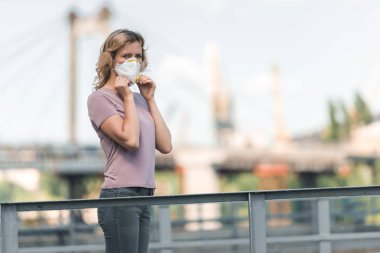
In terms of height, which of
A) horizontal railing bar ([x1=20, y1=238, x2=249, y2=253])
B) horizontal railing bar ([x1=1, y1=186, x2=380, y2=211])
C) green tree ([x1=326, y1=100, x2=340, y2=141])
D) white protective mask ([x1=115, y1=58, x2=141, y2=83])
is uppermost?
green tree ([x1=326, y1=100, x2=340, y2=141])

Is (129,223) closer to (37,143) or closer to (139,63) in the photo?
(139,63)

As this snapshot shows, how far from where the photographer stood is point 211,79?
11094 centimetres

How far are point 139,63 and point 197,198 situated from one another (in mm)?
788

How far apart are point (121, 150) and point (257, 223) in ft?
2.87

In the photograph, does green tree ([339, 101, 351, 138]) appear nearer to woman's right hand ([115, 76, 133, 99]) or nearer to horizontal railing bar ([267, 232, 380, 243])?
horizontal railing bar ([267, 232, 380, 243])

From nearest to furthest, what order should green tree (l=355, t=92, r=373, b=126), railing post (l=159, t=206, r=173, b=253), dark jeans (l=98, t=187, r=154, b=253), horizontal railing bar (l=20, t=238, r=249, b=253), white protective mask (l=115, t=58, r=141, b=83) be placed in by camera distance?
dark jeans (l=98, t=187, r=154, b=253) → white protective mask (l=115, t=58, r=141, b=83) → horizontal railing bar (l=20, t=238, r=249, b=253) → railing post (l=159, t=206, r=173, b=253) → green tree (l=355, t=92, r=373, b=126)

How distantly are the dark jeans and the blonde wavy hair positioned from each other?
0.60m

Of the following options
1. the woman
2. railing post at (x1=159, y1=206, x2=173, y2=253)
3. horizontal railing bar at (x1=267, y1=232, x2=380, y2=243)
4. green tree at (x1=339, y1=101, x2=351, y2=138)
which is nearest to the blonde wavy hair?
the woman

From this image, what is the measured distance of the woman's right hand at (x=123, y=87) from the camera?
15.7 feet

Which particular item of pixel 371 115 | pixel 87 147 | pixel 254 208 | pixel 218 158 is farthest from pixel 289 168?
pixel 254 208

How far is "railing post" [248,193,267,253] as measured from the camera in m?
5.10

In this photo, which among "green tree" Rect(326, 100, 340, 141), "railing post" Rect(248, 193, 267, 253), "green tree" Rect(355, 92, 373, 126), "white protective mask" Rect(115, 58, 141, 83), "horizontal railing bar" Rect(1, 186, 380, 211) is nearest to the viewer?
"white protective mask" Rect(115, 58, 141, 83)

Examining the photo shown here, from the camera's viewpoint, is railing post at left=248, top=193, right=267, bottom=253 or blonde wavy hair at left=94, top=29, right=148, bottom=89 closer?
blonde wavy hair at left=94, top=29, right=148, bottom=89

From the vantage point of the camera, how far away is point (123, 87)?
480cm
